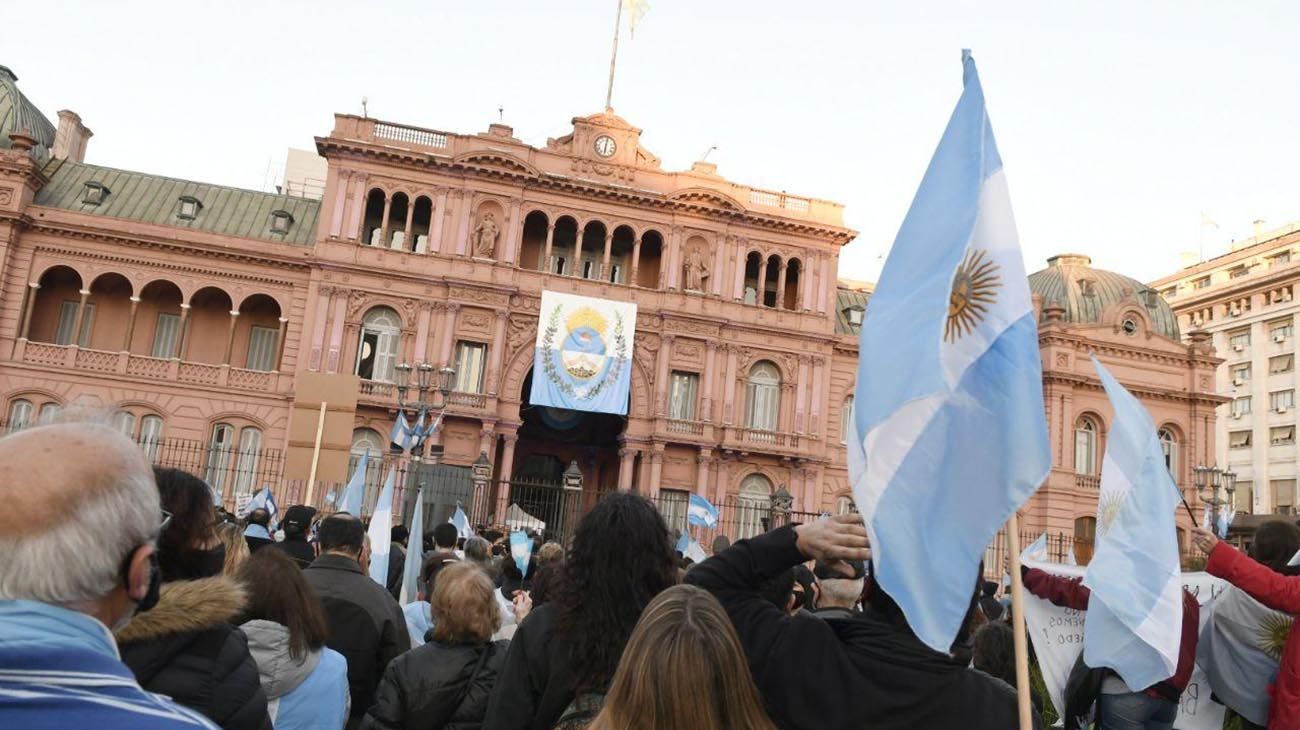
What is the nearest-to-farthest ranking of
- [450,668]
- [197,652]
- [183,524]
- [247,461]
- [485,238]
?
[197,652] → [183,524] → [450,668] → [247,461] → [485,238]

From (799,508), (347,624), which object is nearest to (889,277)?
(347,624)

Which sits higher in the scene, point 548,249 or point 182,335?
point 548,249

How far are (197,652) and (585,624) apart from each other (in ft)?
3.99

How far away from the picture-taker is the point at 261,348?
3353 cm

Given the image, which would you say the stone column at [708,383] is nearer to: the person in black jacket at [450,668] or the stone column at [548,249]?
the stone column at [548,249]

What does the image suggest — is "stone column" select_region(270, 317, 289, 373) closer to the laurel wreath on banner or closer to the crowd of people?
the laurel wreath on banner

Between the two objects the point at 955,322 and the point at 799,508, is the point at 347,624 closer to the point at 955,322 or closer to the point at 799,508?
the point at 955,322

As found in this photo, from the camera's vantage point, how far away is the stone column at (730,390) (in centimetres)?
3344

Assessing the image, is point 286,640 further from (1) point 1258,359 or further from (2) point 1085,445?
(1) point 1258,359

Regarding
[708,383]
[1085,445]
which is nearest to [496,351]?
[708,383]

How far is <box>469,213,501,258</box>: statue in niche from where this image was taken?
3256 cm

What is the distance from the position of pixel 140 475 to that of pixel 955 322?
2.27 meters

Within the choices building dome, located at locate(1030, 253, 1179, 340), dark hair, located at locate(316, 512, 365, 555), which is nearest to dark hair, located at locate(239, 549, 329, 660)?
dark hair, located at locate(316, 512, 365, 555)

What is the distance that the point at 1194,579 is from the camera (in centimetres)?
700
